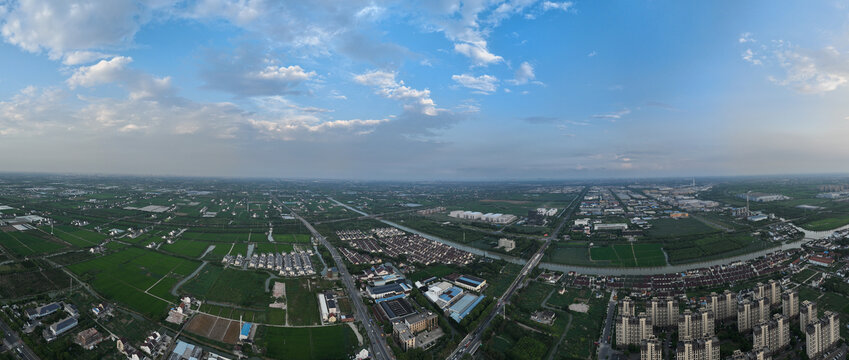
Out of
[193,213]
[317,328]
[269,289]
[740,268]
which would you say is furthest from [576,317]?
[193,213]

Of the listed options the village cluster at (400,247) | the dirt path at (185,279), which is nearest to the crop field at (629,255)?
the village cluster at (400,247)

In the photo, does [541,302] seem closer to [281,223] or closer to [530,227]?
[530,227]

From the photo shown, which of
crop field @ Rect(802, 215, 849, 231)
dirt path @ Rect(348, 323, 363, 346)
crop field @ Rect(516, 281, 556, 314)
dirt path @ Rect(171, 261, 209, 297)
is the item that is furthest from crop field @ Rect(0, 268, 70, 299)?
crop field @ Rect(802, 215, 849, 231)

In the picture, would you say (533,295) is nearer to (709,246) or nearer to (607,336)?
(607,336)

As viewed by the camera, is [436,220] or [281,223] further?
[436,220]

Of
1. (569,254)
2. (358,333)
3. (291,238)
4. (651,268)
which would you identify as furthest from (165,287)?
(651,268)

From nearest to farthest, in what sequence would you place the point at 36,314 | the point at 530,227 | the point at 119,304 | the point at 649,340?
the point at 649,340 → the point at 36,314 → the point at 119,304 → the point at 530,227
